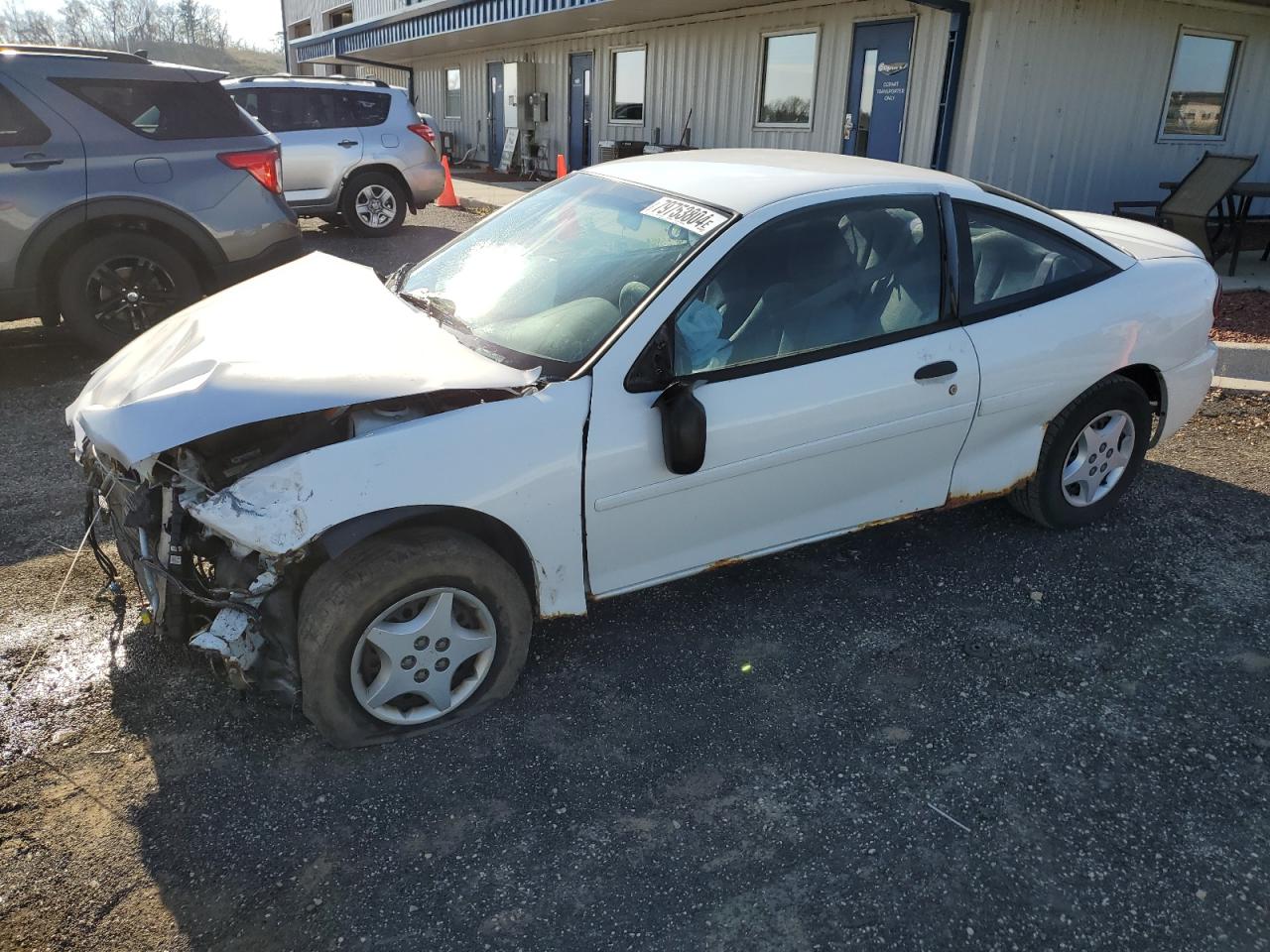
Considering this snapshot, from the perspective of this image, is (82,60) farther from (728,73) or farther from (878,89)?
(728,73)

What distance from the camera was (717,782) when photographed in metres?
2.61

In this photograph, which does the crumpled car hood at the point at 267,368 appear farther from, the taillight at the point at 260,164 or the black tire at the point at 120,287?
the taillight at the point at 260,164

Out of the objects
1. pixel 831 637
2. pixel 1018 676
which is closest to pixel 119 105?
pixel 831 637

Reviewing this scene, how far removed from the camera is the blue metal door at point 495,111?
19422 mm

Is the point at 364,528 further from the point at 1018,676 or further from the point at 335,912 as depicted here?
the point at 1018,676

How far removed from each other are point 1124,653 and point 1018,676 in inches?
18.1

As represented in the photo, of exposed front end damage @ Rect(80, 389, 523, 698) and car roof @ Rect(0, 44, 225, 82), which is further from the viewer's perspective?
car roof @ Rect(0, 44, 225, 82)

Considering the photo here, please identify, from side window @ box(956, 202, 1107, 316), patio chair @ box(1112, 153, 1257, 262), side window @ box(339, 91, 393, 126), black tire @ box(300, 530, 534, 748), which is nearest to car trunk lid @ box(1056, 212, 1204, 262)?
side window @ box(956, 202, 1107, 316)

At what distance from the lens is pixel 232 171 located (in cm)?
612

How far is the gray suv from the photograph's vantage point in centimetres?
554

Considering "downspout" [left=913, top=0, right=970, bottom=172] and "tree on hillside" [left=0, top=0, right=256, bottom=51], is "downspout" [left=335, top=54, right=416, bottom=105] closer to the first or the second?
"downspout" [left=913, top=0, right=970, bottom=172]

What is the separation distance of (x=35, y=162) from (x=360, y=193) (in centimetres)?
571

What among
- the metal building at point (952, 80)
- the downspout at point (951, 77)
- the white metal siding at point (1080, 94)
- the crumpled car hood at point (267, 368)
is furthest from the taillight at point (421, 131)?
the crumpled car hood at point (267, 368)

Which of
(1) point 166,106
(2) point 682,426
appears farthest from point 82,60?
(2) point 682,426
